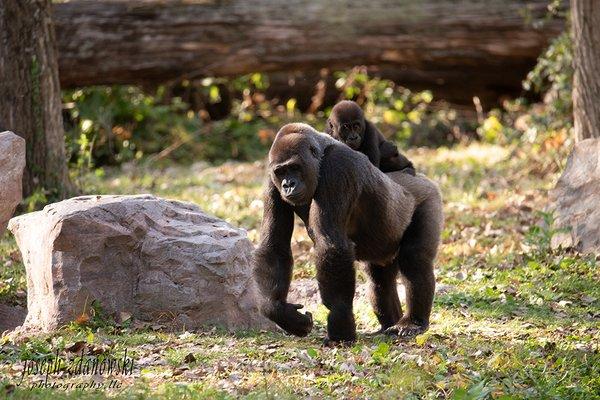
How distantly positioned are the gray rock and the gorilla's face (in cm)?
282

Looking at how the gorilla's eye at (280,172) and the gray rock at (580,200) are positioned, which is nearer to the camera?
the gorilla's eye at (280,172)

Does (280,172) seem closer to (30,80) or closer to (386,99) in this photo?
(30,80)

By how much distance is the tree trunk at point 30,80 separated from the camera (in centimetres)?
815

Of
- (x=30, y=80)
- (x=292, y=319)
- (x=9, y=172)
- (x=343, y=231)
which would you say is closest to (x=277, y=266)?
(x=292, y=319)

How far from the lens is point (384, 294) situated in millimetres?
5887

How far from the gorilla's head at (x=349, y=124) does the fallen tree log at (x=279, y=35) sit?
5323 millimetres

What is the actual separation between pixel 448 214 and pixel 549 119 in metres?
3.05

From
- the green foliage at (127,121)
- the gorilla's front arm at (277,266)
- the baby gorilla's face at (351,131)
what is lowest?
the green foliage at (127,121)

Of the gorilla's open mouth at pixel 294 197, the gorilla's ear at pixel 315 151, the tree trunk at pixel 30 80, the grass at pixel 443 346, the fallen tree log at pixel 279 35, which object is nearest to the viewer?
the grass at pixel 443 346

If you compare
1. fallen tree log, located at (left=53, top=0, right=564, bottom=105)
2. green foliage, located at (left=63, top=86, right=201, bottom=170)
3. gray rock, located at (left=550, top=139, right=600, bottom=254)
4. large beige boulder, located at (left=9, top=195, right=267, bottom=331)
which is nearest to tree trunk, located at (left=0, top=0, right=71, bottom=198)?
large beige boulder, located at (left=9, top=195, right=267, bottom=331)

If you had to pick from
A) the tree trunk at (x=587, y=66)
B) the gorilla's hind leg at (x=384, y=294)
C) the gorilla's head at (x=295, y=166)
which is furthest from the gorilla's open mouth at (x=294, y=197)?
the tree trunk at (x=587, y=66)

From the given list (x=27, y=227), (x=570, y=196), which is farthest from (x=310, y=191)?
(x=570, y=196)

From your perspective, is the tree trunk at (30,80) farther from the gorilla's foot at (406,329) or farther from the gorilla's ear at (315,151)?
the gorilla's foot at (406,329)

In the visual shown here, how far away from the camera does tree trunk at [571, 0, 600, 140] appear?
27.7 feet
